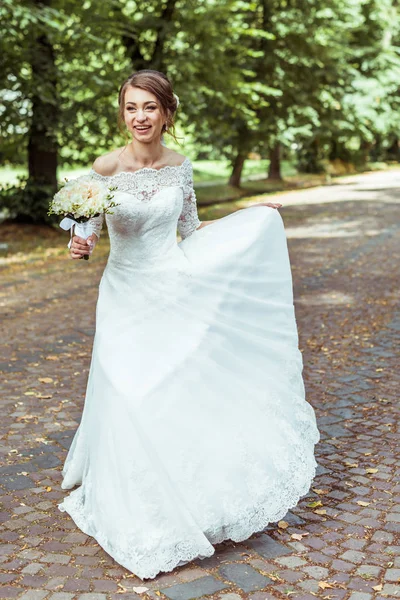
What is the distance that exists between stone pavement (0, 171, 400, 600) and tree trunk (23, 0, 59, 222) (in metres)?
4.86

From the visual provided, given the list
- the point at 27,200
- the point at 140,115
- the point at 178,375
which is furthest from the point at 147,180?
the point at 27,200

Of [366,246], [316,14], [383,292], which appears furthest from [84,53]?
[316,14]

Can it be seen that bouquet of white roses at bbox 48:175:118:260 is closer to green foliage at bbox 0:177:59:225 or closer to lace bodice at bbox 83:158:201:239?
lace bodice at bbox 83:158:201:239

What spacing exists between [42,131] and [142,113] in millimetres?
12631

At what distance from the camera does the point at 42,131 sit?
16016mm

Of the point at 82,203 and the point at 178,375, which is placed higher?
the point at 82,203

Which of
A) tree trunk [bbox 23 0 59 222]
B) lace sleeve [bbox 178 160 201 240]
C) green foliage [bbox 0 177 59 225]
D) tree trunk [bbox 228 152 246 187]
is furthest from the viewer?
tree trunk [bbox 228 152 246 187]

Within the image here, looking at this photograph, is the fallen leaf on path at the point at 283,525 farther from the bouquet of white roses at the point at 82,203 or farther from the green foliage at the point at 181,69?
the green foliage at the point at 181,69

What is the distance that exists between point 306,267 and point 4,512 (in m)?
8.80

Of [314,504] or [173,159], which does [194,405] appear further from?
[173,159]

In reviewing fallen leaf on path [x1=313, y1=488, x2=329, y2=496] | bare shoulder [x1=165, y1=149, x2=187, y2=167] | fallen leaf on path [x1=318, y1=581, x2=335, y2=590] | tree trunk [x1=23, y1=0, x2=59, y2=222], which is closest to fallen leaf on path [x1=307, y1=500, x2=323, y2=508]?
fallen leaf on path [x1=313, y1=488, x2=329, y2=496]

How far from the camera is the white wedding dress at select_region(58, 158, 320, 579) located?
12.0 feet

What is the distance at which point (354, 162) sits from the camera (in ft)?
130

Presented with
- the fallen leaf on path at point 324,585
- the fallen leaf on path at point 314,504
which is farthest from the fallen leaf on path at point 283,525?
the fallen leaf on path at point 324,585
